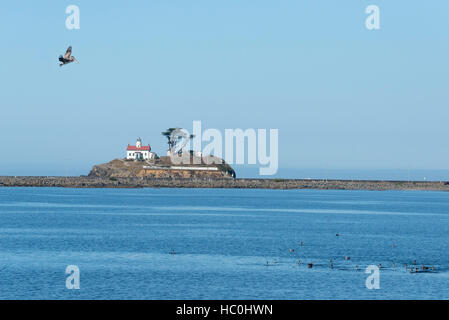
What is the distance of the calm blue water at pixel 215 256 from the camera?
42625 millimetres

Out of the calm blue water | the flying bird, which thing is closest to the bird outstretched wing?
the flying bird

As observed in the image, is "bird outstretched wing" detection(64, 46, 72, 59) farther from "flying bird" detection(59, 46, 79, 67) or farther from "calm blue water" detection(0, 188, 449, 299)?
"calm blue water" detection(0, 188, 449, 299)

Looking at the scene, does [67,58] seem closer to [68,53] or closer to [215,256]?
[68,53]

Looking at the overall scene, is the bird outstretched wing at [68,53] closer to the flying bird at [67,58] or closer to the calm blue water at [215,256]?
the flying bird at [67,58]

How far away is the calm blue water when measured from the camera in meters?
42.6

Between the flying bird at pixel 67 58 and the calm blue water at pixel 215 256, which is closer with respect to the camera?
the flying bird at pixel 67 58

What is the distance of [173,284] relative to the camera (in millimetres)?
44562

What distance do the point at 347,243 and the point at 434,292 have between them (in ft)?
103

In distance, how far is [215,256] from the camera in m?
59.0

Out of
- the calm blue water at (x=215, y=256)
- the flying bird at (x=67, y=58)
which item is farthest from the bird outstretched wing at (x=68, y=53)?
the calm blue water at (x=215, y=256)

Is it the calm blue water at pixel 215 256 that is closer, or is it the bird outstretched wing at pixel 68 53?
the bird outstretched wing at pixel 68 53

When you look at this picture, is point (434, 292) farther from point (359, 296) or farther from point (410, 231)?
point (410, 231)

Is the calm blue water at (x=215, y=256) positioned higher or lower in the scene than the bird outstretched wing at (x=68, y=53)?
lower
